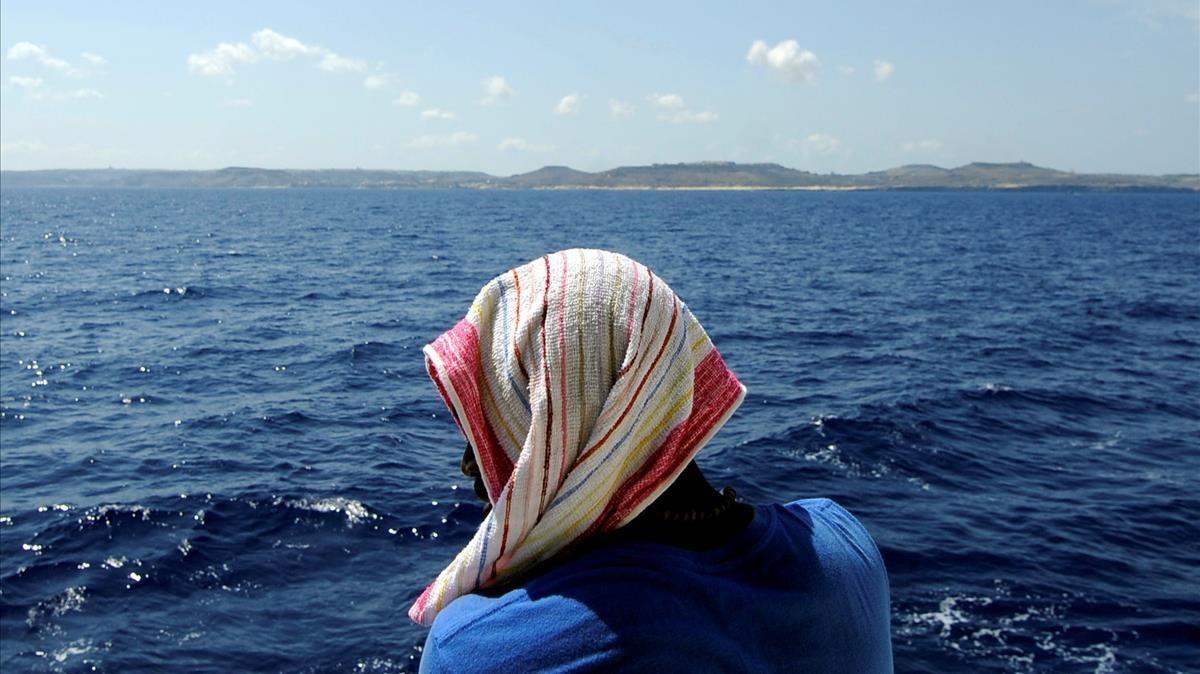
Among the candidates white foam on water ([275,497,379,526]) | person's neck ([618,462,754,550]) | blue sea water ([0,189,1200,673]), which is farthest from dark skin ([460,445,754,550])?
white foam on water ([275,497,379,526])

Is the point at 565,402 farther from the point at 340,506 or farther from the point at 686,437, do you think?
the point at 340,506

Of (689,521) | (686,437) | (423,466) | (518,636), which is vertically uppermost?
(686,437)

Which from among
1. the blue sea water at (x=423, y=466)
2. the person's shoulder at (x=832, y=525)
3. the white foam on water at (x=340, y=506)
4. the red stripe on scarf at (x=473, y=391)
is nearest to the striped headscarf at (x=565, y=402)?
the red stripe on scarf at (x=473, y=391)

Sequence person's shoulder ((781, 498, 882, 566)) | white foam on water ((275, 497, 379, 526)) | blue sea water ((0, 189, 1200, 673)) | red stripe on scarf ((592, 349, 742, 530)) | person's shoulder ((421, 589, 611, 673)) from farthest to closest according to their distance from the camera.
Result: white foam on water ((275, 497, 379, 526))
blue sea water ((0, 189, 1200, 673))
person's shoulder ((781, 498, 882, 566))
red stripe on scarf ((592, 349, 742, 530))
person's shoulder ((421, 589, 611, 673))

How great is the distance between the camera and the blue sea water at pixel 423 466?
35.0 feet

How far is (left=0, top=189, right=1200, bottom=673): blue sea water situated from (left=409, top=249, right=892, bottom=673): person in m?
8.93

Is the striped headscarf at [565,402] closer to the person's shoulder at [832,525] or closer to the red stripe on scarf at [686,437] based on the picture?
the red stripe on scarf at [686,437]

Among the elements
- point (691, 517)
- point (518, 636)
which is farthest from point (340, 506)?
point (518, 636)

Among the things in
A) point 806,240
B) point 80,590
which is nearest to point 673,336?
point 80,590

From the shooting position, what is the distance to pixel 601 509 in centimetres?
159

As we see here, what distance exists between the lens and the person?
1.51 metres

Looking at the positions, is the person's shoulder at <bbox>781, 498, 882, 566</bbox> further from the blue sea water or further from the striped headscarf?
the blue sea water

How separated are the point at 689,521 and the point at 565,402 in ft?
1.17

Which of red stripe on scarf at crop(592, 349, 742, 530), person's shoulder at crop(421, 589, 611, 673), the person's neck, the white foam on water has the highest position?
red stripe on scarf at crop(592, 349, 742, 530)
